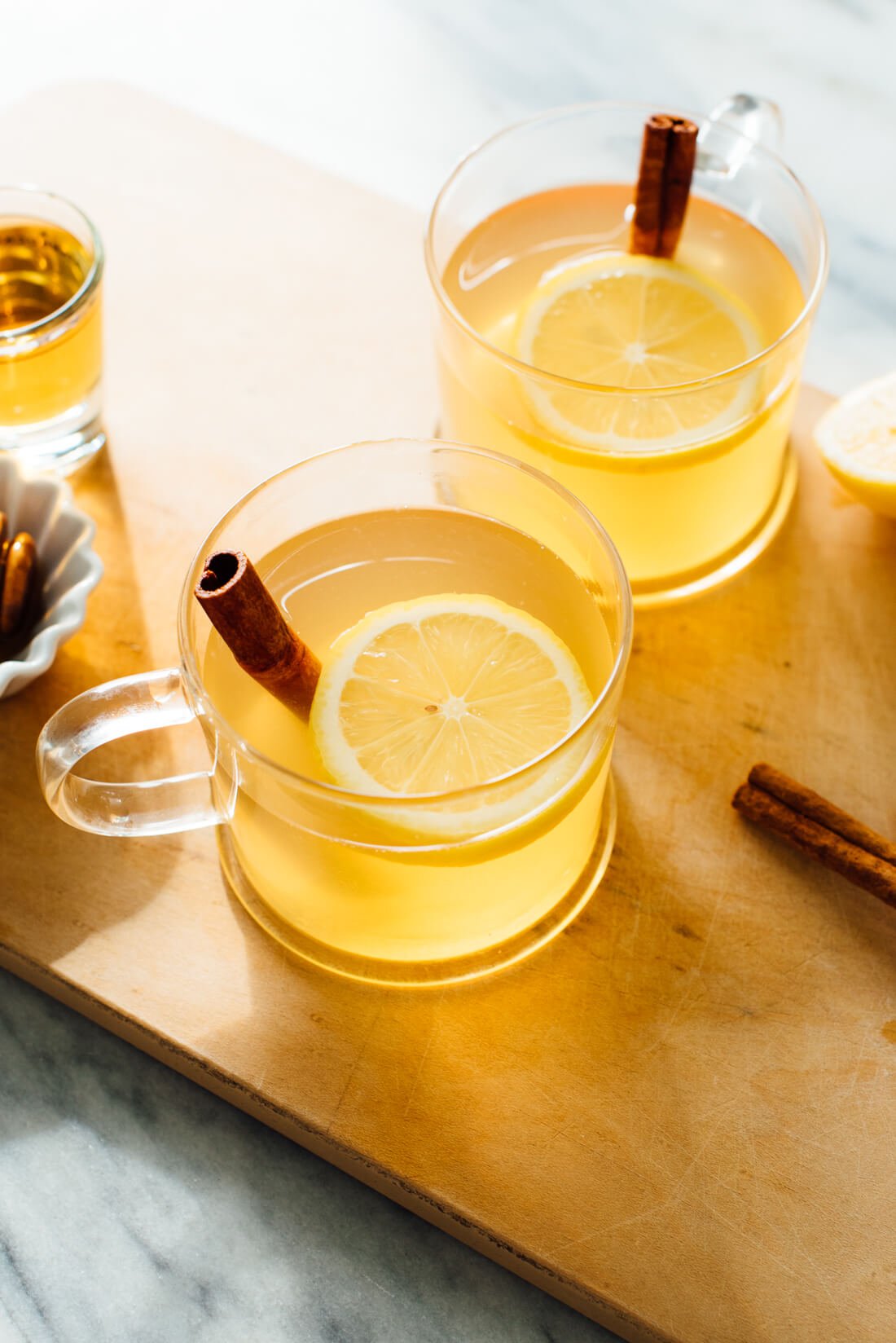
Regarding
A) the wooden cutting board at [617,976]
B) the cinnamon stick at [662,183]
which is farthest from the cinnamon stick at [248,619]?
the cinnamon stick at [662,183]

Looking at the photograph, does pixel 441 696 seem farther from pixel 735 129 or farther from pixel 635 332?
pixel 735 129

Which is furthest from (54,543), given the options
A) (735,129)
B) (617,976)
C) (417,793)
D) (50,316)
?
(735,129)

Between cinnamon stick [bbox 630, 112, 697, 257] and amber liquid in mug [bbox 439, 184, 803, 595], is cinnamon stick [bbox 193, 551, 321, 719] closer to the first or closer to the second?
amber liquid in mug [bbox 439, 184, 803, 595]

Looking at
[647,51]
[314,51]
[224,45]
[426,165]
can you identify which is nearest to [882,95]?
[647,51]

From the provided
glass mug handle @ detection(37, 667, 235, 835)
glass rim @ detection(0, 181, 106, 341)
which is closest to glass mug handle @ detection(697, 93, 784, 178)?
glass rim @ detection(0, 181, 106, 341)

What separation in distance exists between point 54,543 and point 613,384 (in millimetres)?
495

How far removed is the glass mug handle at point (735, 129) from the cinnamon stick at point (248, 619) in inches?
25.0

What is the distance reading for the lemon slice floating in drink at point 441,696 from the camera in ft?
3.25

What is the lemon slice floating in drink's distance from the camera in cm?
99

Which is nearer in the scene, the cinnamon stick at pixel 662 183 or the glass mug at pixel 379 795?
the glass mug at pixel 379 795

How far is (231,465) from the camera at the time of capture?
1344 mm

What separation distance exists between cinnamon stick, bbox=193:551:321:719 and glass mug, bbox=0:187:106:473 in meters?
0.42

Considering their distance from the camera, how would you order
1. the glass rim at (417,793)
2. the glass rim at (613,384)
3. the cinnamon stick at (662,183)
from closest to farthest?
the glass rim at (417,793) → the glass rim at (613,384) → the cinnamon stick at (662,183)

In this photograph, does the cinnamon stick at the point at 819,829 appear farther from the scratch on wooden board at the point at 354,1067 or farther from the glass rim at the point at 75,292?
the glass rim at the point at 75,292
